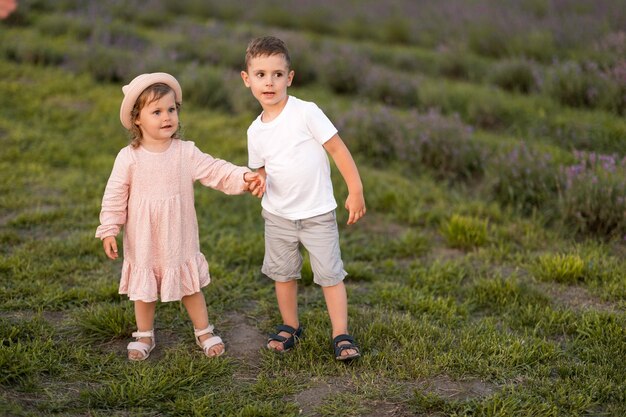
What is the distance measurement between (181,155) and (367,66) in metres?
5.83

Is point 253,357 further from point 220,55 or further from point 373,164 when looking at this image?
point 220,55

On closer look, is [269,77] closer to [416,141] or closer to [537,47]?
[416,141]

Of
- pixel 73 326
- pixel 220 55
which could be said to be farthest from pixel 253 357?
pixel 220 55

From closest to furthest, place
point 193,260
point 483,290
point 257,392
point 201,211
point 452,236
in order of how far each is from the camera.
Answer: point 257,392, point 193,260, point 483,290, point 452,236, point 201,211

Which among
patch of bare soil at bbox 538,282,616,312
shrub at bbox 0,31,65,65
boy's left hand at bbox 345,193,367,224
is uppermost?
shrub at bbox 0,31,65,65

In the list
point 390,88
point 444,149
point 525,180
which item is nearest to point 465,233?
point 525,180

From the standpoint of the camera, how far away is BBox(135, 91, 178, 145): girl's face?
354cm

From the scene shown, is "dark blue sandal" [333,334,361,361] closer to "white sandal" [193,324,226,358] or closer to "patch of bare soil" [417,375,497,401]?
"patch of bare soil" [417,375,497,401]

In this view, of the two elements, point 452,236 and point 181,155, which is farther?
point 452,236

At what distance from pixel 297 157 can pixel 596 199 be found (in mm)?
2595

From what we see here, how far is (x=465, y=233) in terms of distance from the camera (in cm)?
530

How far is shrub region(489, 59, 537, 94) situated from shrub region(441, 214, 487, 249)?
3.46m

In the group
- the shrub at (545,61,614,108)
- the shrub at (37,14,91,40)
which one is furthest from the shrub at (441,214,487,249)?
the shrub at (37,14,91,40)

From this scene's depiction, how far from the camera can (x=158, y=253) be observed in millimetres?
3674
